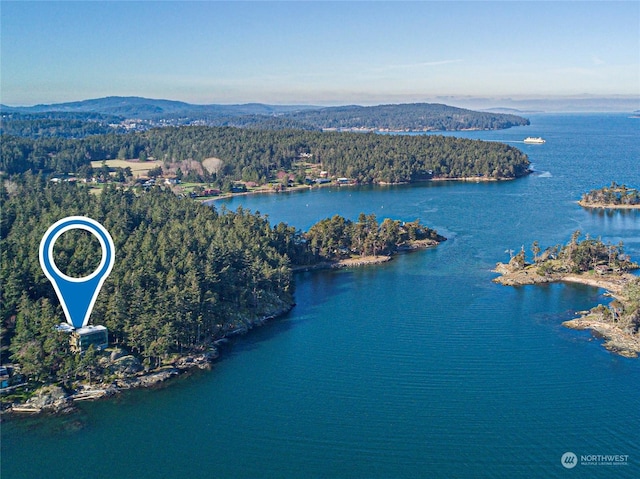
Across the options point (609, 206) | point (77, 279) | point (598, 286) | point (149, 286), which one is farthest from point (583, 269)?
point (77, 279)

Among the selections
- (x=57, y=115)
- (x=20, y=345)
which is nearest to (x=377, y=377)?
(x=20, y=345)

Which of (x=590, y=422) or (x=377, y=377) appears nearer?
(x=590, y=422)

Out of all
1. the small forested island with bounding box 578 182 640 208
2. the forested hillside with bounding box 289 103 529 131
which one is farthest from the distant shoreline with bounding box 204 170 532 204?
the forested hillside with bounding box 289 103 529 131

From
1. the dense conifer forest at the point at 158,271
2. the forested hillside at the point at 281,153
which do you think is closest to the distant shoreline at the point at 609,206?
the forested hillside at the point at 281,153

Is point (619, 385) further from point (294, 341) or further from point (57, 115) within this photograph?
point (57, 115)

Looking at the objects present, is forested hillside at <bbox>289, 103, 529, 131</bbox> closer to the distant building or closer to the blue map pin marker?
the distant building

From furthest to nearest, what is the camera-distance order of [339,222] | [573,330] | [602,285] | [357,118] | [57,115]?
[357,118], [57,115], [339,222], [602,285], [573,330]
